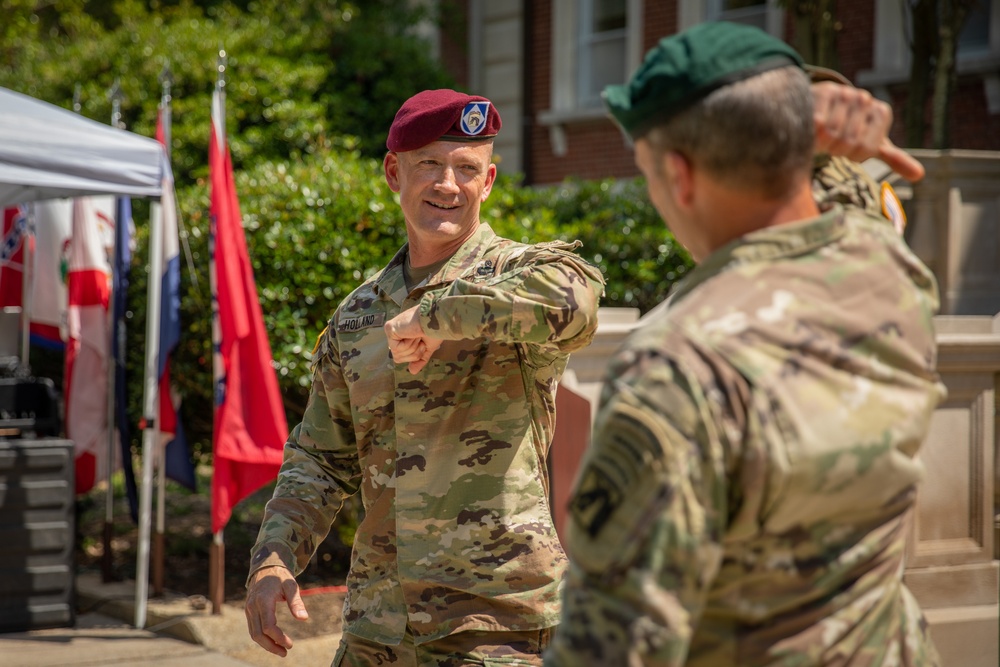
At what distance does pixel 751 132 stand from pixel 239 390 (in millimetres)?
4692

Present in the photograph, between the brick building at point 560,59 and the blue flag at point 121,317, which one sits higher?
the brick building at point 560,59

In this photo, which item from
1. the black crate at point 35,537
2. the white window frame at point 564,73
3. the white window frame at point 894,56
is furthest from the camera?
the white window frame at point 564,73

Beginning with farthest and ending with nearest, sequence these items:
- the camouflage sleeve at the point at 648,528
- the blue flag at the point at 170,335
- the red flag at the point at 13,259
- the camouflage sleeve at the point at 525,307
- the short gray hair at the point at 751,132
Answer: the red flag at the point at 13,259
the blue flag at the point at 170,335
the camouflage sleeve at the point at 525,307
the short gray hair at the point at 751,132
the camouflage sleeve at the point at 648,528

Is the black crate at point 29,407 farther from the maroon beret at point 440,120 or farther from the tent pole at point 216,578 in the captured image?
the maroon beret at point 440,120

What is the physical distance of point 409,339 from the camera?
7.66 feet

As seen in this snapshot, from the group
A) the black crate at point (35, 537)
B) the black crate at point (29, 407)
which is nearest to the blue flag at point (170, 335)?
the black crate at point (35, 537)

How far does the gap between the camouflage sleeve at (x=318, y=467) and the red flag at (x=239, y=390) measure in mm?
3027

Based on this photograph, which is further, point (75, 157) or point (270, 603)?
point (75, 157)

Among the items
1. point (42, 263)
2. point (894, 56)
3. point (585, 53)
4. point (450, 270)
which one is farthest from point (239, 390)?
point (585, 53)

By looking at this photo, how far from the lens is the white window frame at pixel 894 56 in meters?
9.39

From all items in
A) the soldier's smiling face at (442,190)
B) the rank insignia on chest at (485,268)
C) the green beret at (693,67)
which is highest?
the green beret at (693,67)

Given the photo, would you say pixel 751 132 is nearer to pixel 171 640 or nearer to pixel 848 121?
pixel 848 121

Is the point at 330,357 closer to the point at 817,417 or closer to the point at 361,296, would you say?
the point at 361,296

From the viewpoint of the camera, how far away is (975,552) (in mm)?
4742
